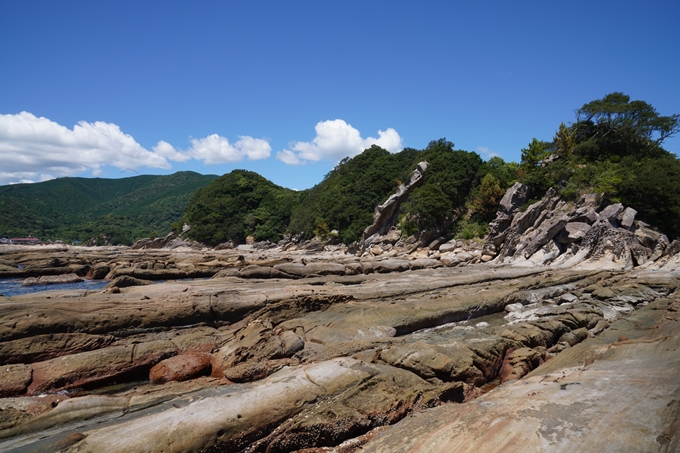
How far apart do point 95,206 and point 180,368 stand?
177272 millimetres

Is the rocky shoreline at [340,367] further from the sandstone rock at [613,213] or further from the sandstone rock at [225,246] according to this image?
the sandstone rock at [225,246]

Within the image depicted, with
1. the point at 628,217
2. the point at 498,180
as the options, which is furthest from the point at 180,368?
the point at 498,180

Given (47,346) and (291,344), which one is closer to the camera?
(47,346)

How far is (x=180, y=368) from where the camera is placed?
378 inches

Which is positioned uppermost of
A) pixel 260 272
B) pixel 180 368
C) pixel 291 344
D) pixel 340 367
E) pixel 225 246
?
pixel 225 246

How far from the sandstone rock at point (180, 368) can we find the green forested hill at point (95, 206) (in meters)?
90.5

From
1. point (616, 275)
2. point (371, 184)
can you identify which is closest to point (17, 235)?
point (371, 184)

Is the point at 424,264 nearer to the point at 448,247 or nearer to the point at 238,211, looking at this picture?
the point at 448,247

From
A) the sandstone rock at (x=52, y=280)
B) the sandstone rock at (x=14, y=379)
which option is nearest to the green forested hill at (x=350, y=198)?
the sandstone rock at (x=52, y=280)

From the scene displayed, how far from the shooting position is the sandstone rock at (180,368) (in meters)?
9.38

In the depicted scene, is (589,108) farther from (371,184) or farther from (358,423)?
(358,423)

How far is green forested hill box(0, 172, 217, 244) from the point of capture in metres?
100

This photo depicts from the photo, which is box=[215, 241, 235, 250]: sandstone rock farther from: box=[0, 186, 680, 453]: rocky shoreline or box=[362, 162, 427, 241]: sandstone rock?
box=[0, 186, 680, 453]: rocky shoreline

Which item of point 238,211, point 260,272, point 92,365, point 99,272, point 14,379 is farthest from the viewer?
point 238,211
